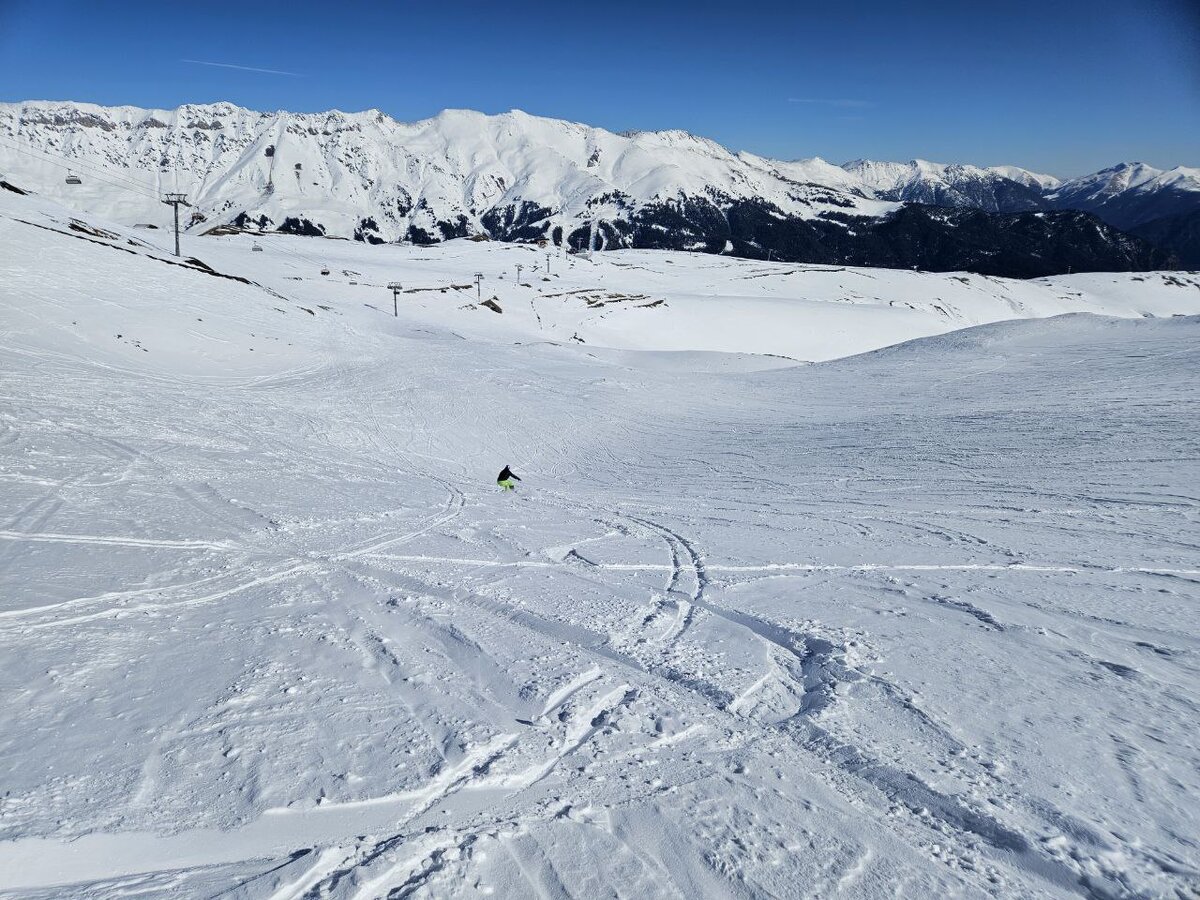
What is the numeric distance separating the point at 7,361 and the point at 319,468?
1273 cm

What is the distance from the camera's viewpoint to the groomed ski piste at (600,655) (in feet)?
13.0

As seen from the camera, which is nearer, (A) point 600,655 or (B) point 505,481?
(A) point 600,655

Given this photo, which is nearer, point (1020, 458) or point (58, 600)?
point (58, 600)

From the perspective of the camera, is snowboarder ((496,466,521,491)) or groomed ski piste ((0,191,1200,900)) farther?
snowboarder ((496,466,521,491))

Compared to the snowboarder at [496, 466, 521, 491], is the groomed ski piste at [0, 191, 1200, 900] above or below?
above

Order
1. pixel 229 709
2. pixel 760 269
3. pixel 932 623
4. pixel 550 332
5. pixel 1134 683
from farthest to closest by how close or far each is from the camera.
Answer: pixel 760 269 < pixel 550 332 < pixel 932 623 < pixel 1134 683 < pixel 229 709

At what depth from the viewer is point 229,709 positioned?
5.29 meters

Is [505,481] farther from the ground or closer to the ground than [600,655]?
closer to the ground

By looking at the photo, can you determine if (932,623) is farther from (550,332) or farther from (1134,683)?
(550,332)

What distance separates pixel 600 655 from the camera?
6.57 meters

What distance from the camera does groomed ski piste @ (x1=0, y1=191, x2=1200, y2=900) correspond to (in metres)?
3.97

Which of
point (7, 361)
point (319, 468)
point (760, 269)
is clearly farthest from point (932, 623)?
point (760, 269)

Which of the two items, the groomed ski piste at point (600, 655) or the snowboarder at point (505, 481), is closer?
the groomed ski piste at point (600, 655)

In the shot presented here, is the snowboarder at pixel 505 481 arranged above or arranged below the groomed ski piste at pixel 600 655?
below
